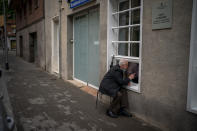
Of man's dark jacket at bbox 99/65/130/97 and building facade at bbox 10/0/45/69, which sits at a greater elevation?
building facade at bbox 10/0/45/69

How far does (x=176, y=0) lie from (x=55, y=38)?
8491 millimetres

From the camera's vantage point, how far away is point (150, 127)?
13.7ft

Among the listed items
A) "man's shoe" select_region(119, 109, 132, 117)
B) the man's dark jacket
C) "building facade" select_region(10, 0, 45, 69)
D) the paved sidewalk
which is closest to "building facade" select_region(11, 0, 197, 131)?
"man's shoe" select_region(119, 109, 132, 117)

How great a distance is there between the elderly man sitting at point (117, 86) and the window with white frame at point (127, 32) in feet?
0.82

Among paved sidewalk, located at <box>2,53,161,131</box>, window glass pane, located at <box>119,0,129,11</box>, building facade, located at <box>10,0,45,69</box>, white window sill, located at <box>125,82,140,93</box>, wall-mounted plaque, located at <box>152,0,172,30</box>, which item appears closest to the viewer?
wall-mounted plaque, located at <box>152,0,172,30</box>

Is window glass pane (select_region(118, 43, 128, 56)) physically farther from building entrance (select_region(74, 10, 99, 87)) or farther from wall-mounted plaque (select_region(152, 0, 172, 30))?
building entrance (select_region(74, 10, 99, 87))

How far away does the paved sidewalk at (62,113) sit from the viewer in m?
4.23

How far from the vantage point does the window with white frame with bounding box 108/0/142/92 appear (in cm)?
482

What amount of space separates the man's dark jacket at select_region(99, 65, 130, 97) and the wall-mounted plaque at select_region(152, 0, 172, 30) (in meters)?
1.29

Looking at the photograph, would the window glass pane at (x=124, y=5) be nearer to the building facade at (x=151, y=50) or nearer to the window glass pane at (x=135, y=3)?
the building facade at (x=151, y=50)

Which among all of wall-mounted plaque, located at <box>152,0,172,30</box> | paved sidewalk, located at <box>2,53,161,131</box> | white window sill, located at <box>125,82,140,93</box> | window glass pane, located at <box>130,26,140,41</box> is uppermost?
wall-mounted plaque, located at <box>152,0,172,30</box>

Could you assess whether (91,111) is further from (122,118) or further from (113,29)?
(113,29)

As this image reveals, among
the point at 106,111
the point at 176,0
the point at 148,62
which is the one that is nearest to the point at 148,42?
the point at 148,62

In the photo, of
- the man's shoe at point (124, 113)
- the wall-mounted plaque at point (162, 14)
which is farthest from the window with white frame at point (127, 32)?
the man's shoe at point (124, 113)
